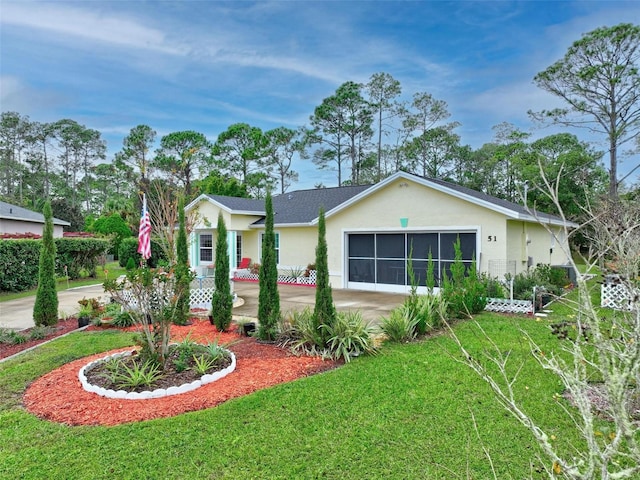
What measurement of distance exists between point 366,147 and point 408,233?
973 inches

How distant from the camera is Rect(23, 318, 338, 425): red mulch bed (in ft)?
16.1

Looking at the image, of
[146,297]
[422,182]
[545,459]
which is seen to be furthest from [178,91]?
[545,459]

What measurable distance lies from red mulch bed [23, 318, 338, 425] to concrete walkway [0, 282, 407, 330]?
8.93 ft

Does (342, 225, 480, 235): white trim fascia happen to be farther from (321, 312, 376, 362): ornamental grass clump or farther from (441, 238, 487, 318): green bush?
(321, 312, 376, 362): ornamental grass clump

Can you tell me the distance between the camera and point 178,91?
2027 cm

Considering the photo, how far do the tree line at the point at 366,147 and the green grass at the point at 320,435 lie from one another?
20792 millimetres

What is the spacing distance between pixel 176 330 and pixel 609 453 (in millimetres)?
9295

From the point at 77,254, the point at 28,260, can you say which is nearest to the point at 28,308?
the point at 28,260

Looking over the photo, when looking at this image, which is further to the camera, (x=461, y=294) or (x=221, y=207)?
(x=221, y=207)

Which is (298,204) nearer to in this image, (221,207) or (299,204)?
(299,204)

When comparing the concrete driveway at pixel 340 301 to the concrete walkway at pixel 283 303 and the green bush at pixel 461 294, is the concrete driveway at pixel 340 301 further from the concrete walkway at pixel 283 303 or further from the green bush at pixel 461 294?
the green bush at pixel 461 294

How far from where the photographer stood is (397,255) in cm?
1526

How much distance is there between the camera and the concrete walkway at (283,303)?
1105 cm

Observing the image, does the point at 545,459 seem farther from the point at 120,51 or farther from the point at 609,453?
the point at 120,51
